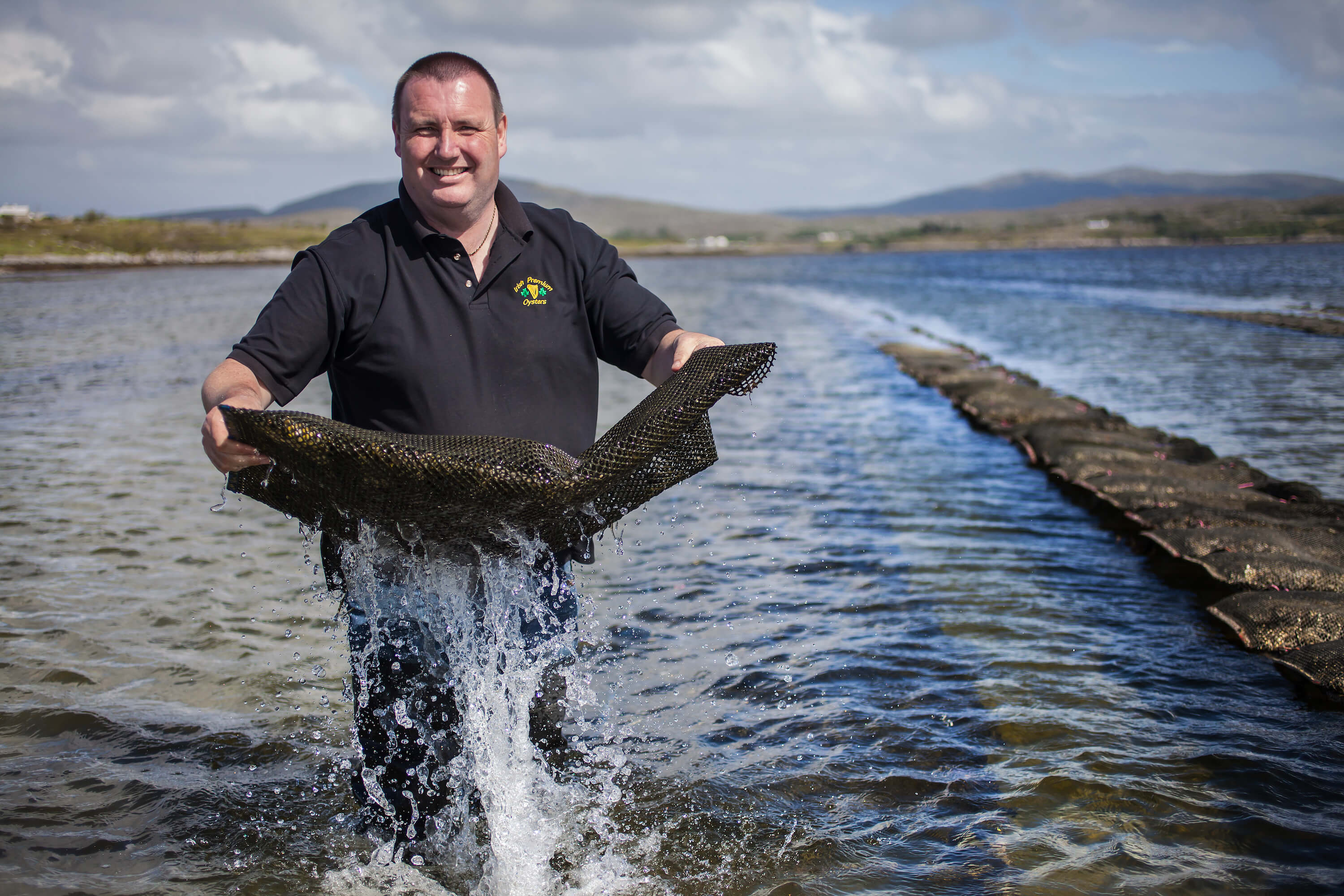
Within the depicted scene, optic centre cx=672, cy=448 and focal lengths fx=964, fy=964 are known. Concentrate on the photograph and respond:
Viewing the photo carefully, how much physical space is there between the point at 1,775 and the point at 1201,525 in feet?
34.5

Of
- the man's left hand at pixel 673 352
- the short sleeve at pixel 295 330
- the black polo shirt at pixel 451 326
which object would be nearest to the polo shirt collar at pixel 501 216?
the black polo shirt at pixel 451 326

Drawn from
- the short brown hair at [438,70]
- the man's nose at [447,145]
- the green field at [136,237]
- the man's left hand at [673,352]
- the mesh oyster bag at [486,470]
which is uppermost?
the green field at [136,237]

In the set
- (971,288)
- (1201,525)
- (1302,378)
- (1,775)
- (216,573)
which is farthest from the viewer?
(971,288)

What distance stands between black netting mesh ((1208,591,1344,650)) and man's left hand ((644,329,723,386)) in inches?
226

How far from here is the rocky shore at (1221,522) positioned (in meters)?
7.32

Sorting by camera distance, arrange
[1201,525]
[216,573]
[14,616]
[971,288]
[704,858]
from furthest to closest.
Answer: [971,288]
[1201,525]
[216,573]
[14,616]
[704,858]

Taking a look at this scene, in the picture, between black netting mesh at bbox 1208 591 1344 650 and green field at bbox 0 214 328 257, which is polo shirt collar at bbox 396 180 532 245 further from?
green field at bbox 0 214 328 257

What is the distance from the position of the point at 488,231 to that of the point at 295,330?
35.0 inches

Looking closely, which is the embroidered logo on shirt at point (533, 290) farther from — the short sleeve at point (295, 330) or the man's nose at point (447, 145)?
the short sleeve at point (295, 330)

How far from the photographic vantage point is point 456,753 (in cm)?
435

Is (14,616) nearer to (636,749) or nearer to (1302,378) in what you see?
(636,749)

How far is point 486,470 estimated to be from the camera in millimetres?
3441

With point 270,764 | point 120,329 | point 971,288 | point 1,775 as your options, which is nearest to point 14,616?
point 1,775

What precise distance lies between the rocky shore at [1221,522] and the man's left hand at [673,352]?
5375 millimetres
